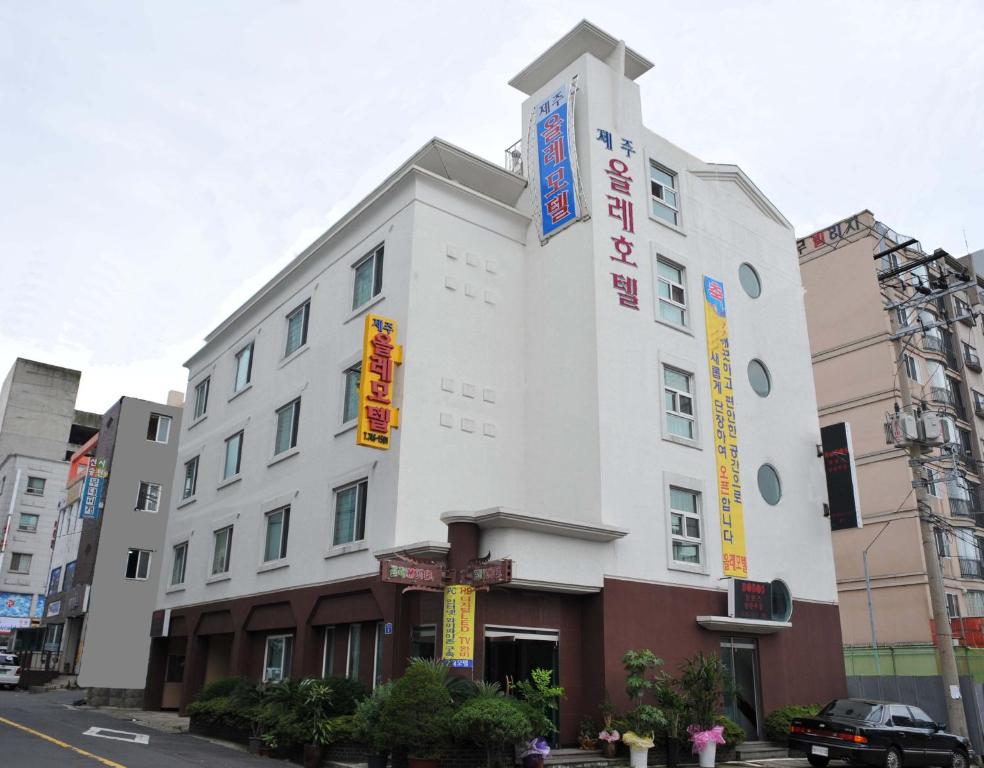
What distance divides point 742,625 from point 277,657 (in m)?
12.3

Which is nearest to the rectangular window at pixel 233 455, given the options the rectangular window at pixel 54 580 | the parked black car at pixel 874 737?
the parked black car at pixel 874 737

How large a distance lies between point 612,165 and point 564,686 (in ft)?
43.3

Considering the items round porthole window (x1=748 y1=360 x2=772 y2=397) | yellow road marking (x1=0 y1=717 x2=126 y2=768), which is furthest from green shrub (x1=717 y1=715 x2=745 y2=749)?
yellow road marking (x1=0 y1=717 x2=126 y2=768)

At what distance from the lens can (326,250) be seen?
25.5 meters

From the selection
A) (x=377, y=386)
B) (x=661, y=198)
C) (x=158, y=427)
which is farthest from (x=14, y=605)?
(x=661, y=198)

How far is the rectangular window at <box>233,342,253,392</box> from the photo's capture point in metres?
29.0

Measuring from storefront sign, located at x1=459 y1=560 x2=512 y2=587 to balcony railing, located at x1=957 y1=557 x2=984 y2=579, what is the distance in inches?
1281

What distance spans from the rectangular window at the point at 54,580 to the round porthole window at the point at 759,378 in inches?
1551

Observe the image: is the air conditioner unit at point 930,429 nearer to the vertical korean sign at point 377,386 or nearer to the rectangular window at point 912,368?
the vertical korean sign at point 377,386

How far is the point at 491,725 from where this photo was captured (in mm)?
14414

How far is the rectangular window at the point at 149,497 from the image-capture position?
39938 millimetres

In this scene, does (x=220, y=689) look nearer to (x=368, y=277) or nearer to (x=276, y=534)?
(x=276, y=534)

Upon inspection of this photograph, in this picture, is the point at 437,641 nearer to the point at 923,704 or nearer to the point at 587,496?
the point at 587,496

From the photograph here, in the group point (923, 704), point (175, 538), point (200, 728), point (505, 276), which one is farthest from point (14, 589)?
point (923, 704)
